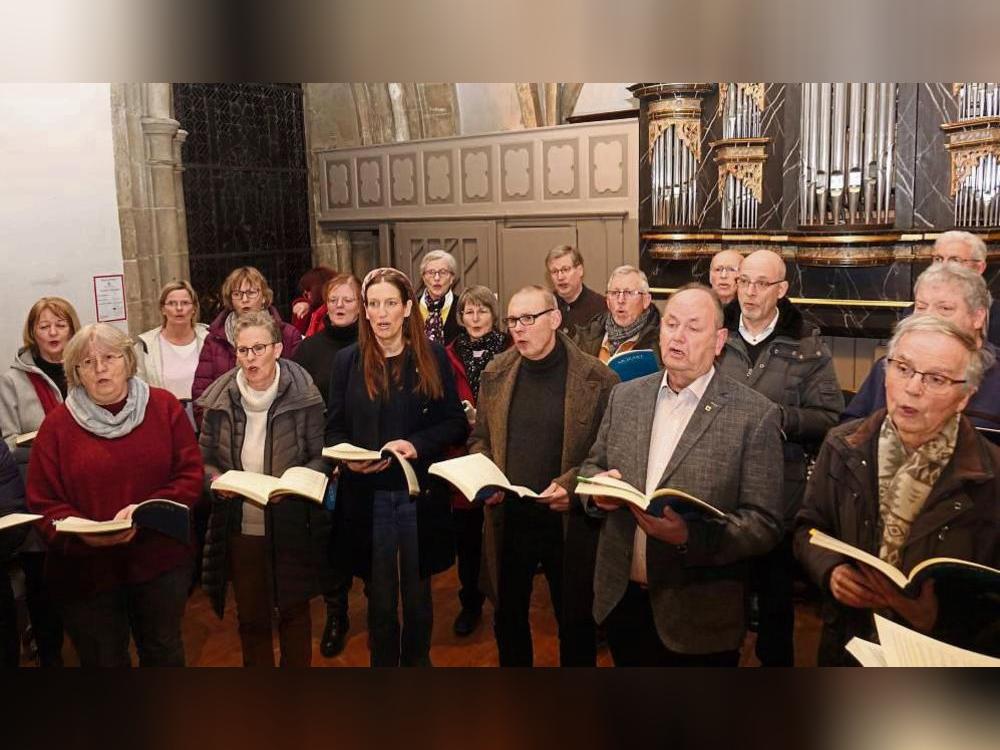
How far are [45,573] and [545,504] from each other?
5.01 feet

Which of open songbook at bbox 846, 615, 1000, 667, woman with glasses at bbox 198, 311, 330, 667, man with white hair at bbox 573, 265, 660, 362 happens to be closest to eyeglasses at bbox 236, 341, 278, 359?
woman with glasses at bbox 198, 311, 330, 667

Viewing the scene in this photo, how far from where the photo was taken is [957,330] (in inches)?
79.6

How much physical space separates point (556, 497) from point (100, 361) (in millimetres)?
1441

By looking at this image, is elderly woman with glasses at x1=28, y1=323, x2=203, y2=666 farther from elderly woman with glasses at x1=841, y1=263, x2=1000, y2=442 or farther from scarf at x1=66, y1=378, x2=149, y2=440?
elderly woman with glasses at x1=841, y1=263, x2=1000, y2=442

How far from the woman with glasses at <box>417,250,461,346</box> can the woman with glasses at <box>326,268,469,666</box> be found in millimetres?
54

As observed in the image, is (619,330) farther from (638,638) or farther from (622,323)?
(638,638)

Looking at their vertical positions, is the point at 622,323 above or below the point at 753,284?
below

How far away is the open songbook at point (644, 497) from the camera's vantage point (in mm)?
2330

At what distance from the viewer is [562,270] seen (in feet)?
9.25

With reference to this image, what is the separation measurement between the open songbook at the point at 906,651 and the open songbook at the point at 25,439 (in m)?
2.41

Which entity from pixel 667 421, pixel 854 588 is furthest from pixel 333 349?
pixel 854 588
